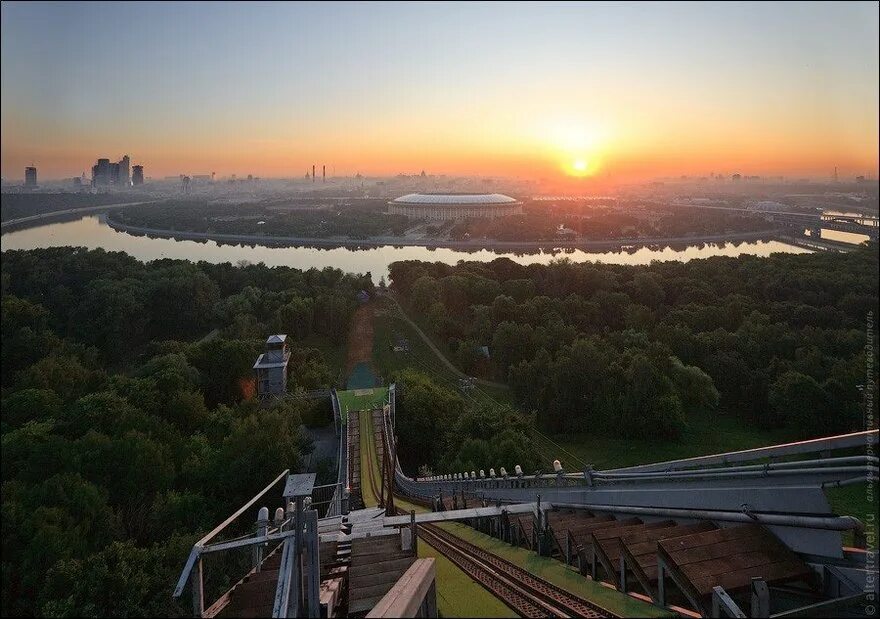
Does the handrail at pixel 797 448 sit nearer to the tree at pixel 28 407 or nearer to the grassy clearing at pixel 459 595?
the grassy clearing at pixel 459 595

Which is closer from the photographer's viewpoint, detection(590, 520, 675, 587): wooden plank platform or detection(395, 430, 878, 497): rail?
detection(395, 430, 878, 497): rail

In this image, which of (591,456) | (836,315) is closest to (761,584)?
(591,456)

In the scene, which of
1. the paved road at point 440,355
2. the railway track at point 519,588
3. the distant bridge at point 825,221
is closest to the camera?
the railway track at point 519,588

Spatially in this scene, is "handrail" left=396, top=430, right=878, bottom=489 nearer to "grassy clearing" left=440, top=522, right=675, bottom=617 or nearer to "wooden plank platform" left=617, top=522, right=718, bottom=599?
"wooden plank platform" left=617, top=522, right=718, bottom=599

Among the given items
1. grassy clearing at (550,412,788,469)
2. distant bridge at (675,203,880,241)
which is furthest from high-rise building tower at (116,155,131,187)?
distant bridge at (675,203,880,241)

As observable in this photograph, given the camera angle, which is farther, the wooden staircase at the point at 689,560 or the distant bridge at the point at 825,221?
the distant bridge at the point at 825,221

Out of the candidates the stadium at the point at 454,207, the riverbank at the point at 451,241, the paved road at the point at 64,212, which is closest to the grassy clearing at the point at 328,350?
the paved road at the point at 64,212
